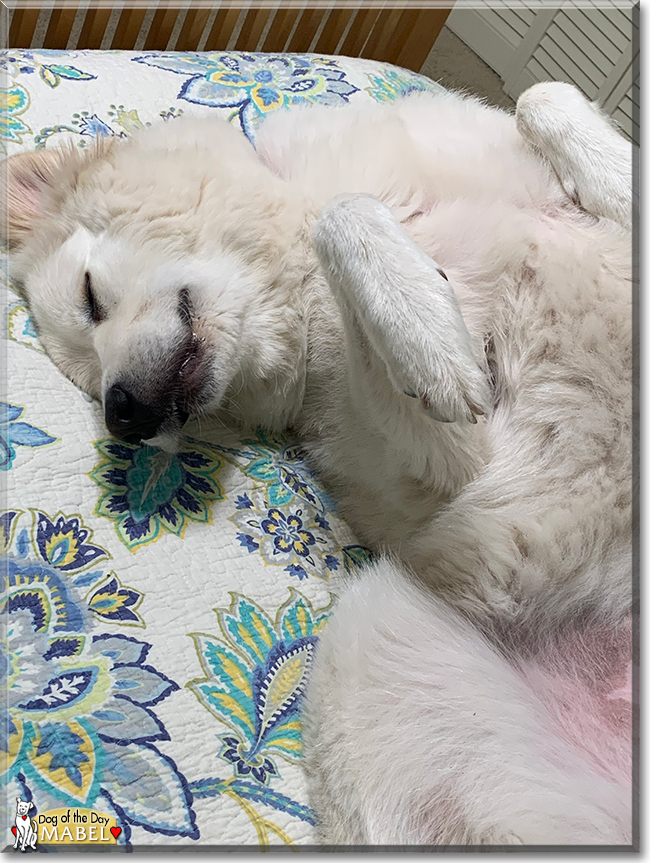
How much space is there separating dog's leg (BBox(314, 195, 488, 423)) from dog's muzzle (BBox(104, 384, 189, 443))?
1.38ft

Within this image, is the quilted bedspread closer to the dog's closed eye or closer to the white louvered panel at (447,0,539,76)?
the dog's closed eye

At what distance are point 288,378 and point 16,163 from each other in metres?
0.80

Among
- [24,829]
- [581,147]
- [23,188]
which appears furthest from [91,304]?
[581,147]

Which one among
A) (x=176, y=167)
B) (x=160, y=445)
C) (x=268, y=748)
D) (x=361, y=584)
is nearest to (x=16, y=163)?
(x=176, y=167)

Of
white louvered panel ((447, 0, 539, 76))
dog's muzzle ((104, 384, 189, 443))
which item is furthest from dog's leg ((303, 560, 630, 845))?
white louvered panel ((447, 0, 539, 76))

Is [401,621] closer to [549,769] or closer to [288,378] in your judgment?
[549,769]

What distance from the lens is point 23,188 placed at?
5.23 feet

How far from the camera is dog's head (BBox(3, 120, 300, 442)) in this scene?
4.41ft

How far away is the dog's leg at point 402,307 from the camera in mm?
1111

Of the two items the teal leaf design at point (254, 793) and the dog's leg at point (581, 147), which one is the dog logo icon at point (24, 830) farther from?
the dog's leg at point (581, 147)

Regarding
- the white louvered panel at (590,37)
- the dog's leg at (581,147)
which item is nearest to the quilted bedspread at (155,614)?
the dog's leg at (581,147)

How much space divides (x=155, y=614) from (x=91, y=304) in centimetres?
66

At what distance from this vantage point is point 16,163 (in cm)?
159

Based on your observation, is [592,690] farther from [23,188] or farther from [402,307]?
[23,188]
